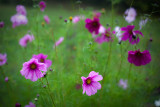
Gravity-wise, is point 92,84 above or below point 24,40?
below

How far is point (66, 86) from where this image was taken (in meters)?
1.42

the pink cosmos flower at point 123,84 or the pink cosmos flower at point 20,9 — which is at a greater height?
the pink cosmos flower at point 20,9

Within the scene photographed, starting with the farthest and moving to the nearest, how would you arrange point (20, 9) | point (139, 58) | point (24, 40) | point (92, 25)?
point (24, 40) < point (20, 9) < point (92, 25) < point (139, 58)

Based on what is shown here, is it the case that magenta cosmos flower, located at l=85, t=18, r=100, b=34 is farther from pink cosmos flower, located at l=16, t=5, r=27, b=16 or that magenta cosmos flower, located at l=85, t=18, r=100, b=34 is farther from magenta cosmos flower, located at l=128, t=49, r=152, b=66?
pink cosmos flower, located at l=16, t=5, r=27, b=16

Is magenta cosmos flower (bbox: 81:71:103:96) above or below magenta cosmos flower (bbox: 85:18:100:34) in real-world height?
below

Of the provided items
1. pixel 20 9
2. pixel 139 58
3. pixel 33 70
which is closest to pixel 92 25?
pixel 139 58

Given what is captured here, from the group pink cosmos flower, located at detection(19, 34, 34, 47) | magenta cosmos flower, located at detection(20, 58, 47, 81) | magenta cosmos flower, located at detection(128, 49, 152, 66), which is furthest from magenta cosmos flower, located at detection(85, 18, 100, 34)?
pink cosmos flower, located at detection(19, 34, 34, 47)

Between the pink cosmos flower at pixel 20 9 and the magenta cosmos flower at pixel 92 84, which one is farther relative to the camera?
the pink cosmos flower at pixel 20 9

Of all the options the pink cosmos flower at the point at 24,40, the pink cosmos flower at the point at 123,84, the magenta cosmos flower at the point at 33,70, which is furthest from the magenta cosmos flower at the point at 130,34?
the pink cosmos flower at the point at 24,40

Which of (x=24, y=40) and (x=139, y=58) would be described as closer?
(x=139, y=58)

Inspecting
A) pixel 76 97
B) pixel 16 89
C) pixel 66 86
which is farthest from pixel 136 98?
pixel 16 89

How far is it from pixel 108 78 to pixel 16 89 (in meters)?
1.23

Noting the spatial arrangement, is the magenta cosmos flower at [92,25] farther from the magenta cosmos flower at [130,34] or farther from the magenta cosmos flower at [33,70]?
the magenta cosmos flower at [33,70]

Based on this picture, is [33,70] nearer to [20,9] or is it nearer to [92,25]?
[92,25]
